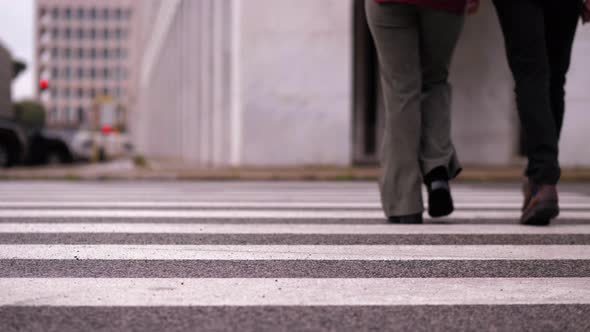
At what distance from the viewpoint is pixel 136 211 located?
4.72m

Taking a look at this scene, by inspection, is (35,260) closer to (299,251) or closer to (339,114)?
(299,251)

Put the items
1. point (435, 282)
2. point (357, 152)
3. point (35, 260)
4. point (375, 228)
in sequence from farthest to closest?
point (357, 152) < point (375, 228) < point (35, 260) < point (435, 282)

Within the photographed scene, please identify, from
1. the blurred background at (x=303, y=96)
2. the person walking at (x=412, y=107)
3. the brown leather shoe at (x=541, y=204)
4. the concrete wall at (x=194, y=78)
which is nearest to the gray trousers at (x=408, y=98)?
the person walking at (x=412, y=107)

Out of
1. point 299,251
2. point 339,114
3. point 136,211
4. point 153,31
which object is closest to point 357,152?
point 339,114

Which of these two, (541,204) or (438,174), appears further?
(438,174)

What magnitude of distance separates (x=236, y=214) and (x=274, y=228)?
0.77 meters

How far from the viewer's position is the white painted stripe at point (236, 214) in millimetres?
4383

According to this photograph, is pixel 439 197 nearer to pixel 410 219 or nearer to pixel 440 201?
pixel 440 201

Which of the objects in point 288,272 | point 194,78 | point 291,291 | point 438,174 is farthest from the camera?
point 194,78

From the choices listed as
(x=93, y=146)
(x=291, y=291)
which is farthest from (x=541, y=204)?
(x=93, y=146)

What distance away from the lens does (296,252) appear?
9.90 feet

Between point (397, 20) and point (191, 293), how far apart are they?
2198 mm

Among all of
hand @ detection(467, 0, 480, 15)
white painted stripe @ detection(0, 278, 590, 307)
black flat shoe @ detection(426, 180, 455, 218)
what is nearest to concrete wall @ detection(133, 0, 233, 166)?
hand @ detection(467, 0, 480, 15)

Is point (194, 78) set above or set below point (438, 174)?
below
